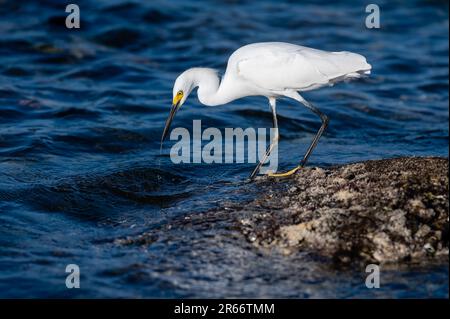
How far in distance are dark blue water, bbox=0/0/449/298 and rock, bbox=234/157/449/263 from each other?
6.9 inches

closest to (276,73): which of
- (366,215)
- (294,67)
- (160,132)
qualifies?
(294,67)

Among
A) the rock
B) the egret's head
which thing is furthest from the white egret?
the rock

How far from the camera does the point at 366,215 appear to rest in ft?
18.2

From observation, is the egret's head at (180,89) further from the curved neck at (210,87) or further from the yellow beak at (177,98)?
the curved neck at (210,87)

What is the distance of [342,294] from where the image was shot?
195 inches

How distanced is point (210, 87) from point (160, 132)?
2.08 metres

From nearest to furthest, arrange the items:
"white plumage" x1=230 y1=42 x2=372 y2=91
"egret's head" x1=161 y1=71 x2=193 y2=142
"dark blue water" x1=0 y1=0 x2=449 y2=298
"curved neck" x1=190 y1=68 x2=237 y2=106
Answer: "dark blue water" x1=0 y1=0 x2=449 y2=298 → "white plumage" x1=230 y1=42 x2=372 y2=91 → "egret's head" x1=161 y1=71 x2=193 y2=142 → "curved neck" x1=190 y1=68 x2=237 y2=106

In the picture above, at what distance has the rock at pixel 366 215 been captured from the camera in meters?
5.32

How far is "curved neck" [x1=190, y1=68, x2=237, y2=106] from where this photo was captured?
25.6 feet

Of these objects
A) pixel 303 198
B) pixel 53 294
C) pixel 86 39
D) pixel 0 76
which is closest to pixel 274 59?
pixel 303 198

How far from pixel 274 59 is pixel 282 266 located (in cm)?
281

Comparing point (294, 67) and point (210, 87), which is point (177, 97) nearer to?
point (210, 87)

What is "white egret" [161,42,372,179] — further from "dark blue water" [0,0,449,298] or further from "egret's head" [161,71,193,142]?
"dark blue water" [0,0,449,298]
